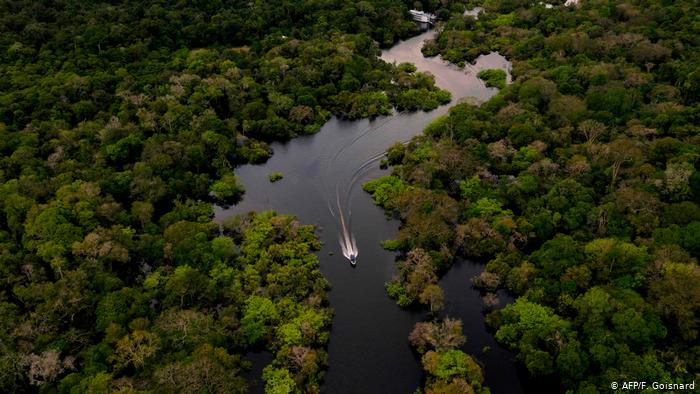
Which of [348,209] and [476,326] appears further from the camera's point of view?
[348,209]

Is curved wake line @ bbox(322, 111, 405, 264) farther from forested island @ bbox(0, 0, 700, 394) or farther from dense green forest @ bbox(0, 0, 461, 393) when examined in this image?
dense green forest @ bbox(0, 0, 461, 393)

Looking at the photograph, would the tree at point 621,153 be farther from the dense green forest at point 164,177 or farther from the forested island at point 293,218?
the dense green forest at point 164,177

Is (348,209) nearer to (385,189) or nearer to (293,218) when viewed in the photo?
(385,189)

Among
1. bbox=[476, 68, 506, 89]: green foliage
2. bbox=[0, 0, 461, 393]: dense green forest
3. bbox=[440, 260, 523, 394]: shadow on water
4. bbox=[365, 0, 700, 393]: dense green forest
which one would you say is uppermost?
bbox=[0, 0, 461, 393]: dense green forest

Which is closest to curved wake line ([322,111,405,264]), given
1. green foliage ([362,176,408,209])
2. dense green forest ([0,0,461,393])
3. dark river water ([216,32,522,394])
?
dark river water ([216,32,522,394])

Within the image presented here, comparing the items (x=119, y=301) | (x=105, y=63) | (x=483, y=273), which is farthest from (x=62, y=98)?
(x=483, y=273)

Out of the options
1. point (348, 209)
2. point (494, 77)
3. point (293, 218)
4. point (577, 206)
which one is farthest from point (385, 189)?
point (494, 77)

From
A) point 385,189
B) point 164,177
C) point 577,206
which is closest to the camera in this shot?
point 577,206
